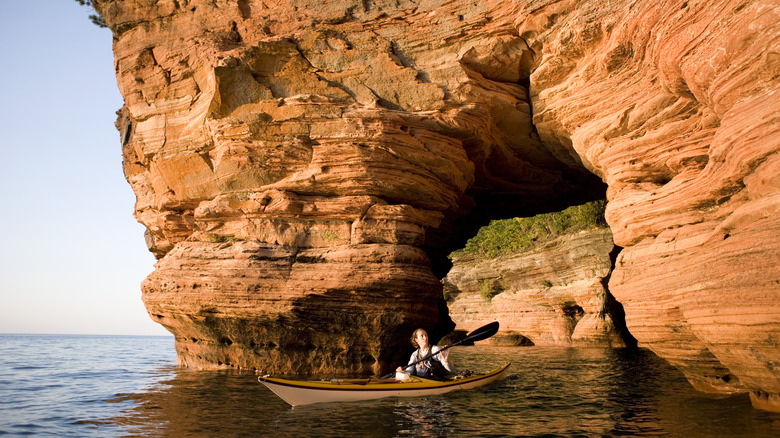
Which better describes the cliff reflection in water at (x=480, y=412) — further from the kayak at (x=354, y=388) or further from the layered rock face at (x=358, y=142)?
the layered rock face at (x=358, y=142)

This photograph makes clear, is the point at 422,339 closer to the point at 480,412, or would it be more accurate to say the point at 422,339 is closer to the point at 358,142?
the point at 480,412

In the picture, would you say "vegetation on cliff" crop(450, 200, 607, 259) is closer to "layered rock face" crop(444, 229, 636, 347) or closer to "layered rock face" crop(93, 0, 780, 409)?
"layered rock face" crop(444, 229, 636, 347)

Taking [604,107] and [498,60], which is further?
[498,60]

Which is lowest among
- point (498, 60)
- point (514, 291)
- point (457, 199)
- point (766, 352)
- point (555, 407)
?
point (555, 407)

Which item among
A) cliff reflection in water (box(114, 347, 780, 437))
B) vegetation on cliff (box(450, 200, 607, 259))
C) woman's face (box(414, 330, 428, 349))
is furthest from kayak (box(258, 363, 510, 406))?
vegetation on cliff (box(450, 200, 607, 259))

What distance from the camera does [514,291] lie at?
2859 cm

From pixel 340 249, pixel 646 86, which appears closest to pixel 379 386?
pixel 340 249

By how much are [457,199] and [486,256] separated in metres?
16.0

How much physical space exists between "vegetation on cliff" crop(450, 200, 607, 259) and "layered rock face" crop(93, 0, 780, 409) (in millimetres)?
8324

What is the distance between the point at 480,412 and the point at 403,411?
132 centimetres

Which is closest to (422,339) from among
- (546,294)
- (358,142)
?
(358,142)

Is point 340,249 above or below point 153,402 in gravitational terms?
above

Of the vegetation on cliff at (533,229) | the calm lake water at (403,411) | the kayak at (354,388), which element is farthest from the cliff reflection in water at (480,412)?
the vegetation on cliff at (533,229)

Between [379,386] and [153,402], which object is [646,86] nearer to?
[379,386]
